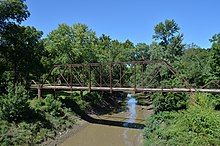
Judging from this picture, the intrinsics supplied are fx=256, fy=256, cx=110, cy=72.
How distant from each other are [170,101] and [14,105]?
52.3 feet

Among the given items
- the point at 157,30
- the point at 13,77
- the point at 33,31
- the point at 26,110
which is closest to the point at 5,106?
the point at 26,110

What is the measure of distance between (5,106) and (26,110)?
8.27 feet

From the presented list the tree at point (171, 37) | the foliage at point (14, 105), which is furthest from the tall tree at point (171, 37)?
the foliage at point (14, 105)

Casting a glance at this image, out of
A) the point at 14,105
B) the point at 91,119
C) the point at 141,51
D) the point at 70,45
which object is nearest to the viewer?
the point at 14,105

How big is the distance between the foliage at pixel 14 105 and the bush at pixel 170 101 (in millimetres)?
14067

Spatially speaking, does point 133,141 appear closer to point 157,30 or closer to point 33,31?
point 33,31

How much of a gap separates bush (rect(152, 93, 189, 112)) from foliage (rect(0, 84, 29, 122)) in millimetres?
14067

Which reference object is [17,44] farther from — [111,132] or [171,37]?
[171,37]

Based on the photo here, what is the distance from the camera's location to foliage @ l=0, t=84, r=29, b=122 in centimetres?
2328

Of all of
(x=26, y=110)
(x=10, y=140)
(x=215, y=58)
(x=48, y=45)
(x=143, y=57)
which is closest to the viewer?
(x=10, y=140)

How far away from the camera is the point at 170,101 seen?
27.8 m

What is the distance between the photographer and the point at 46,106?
29375 millimetres

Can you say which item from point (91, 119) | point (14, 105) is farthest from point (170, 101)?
point (14, 105)

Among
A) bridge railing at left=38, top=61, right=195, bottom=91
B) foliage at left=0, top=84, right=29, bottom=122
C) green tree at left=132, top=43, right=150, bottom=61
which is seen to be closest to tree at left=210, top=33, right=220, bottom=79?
bridge railing at left=38, top=61, right=195, bottom=91
